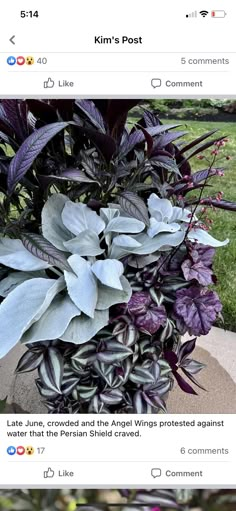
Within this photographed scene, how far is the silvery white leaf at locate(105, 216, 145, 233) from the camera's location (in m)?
1.28

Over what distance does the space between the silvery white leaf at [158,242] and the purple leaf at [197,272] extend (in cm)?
6

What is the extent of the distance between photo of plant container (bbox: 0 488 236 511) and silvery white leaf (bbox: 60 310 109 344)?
41cm

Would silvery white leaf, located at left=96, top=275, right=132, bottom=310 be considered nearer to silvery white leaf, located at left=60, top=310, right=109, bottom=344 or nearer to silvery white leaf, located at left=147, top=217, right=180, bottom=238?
silvery white leaf, located at left=60, top=310, right=109, bottom=344

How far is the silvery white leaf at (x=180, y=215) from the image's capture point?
1.40 metres

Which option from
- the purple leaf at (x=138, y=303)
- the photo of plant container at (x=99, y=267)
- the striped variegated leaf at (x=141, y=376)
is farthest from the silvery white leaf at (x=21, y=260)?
the striped variegated leaf at (x=141, y=376)

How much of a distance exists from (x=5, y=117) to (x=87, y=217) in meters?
0.33

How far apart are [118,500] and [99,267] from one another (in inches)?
23.0

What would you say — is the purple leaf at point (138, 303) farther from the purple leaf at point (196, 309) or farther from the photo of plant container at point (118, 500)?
the photo of plant container at point (118, 500)

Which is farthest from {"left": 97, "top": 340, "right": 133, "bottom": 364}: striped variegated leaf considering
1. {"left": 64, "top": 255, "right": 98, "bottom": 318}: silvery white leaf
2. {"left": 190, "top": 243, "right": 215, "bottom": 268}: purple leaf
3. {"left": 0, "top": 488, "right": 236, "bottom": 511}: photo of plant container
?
Answer: {"left": 0, "top": 488, "right": 236, "bottom": 511}: photo of plant container

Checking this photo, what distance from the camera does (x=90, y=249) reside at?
1295mm

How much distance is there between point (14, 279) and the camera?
1.33m
